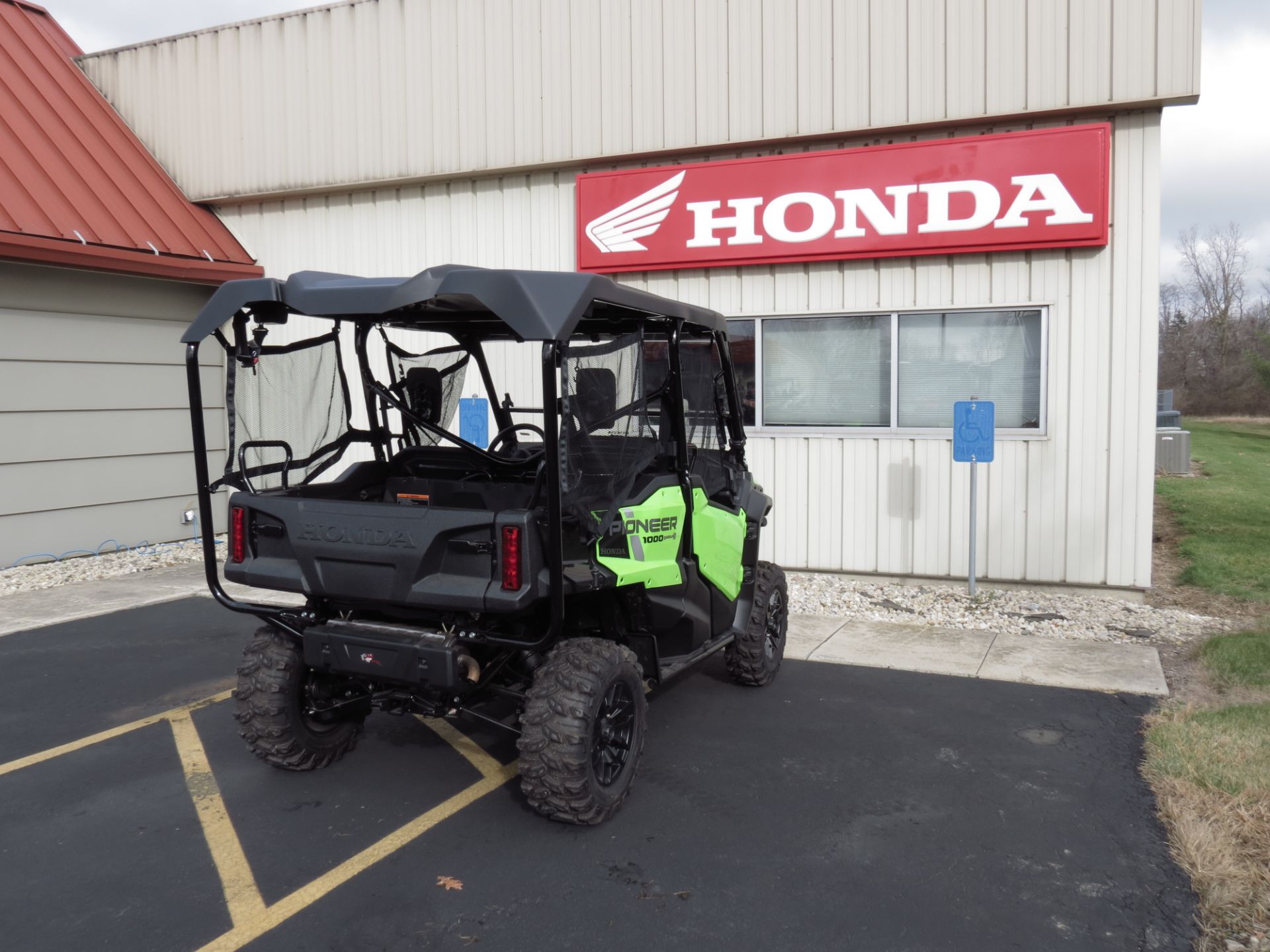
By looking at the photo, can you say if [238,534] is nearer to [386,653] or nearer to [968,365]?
[386,653]

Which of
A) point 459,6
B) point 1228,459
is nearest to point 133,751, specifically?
point 459,6

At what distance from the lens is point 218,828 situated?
13.3 feet

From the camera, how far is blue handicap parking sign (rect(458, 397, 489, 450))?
6277 mm

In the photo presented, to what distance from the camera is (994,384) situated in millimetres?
8578

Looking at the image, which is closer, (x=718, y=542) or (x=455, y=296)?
(x=455, y=296)

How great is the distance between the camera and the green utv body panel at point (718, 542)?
487 cm

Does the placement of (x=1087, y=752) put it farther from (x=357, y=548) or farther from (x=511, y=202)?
(x=511, y=202)

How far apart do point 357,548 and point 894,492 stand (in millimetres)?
6019

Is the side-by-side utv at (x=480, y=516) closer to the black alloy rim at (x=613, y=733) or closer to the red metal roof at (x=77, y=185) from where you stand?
the black alloy rim at (x=613, y=733)

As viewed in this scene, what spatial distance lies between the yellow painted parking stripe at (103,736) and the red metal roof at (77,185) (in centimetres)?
545

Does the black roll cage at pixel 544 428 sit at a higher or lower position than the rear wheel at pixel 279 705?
higher

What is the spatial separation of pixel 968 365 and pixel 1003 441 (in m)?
0.74

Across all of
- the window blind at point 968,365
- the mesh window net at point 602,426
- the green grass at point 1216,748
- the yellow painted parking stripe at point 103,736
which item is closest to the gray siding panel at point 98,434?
the yellow painted parking stripe at point 103,736

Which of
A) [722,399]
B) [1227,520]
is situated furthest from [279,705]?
[1227,520]
